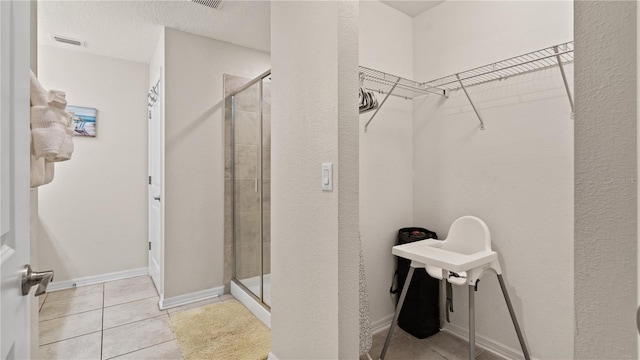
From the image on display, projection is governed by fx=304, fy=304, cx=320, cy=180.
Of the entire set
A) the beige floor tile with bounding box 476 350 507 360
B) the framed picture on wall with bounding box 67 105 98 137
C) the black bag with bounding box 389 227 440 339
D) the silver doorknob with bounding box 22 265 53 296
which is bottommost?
the beige floor tile with bounding box 476 350 507 360

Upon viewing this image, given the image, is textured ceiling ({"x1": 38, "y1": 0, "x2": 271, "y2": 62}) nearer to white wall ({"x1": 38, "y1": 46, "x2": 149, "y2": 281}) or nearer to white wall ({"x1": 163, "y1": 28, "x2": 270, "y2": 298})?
white wall ({"x1": 163, "y1": 28, "x2": 270, "y2": 298})

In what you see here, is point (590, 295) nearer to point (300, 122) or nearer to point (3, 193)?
point (3, 193)

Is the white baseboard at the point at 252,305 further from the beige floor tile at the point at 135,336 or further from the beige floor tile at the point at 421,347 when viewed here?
the beige floor tile at the point at 421,347

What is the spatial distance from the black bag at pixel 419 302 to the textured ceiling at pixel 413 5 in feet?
5.53

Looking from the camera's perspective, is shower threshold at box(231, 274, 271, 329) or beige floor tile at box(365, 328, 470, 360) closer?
beige floor tile at box(365, 328, 470, 360)

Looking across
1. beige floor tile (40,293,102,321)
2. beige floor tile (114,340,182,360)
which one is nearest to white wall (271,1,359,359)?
beige floor tile (114,340,182,360)

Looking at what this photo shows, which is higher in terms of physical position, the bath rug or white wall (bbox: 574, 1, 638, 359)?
white wall (bbox: 574, 1, 638, 359)

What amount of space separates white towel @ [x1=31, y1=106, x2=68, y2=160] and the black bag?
1936 millimetres

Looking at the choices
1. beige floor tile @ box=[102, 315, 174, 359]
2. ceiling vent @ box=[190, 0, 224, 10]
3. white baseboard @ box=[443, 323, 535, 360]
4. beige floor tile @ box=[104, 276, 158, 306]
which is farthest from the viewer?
beige floor tile @ box=[104, 276, 158, 306]

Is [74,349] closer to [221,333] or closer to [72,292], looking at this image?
[221,333]

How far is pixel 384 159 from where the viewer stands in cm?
223

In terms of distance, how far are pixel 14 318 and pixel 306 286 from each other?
103 cm

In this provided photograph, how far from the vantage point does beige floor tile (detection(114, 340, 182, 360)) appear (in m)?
1.87

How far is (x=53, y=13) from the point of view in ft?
7.68
